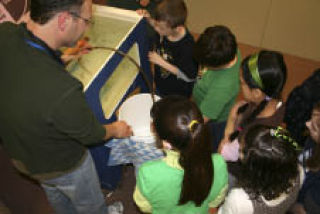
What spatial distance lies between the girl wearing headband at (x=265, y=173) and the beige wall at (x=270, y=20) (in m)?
1.81

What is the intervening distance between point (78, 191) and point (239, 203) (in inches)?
27.8

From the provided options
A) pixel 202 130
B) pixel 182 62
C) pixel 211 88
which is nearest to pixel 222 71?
pixel 211 88

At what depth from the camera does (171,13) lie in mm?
1650

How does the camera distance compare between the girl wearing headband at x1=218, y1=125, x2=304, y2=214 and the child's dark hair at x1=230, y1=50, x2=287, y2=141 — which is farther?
the child's dark hair at x1=230, y1=50, x2=287, y2=141

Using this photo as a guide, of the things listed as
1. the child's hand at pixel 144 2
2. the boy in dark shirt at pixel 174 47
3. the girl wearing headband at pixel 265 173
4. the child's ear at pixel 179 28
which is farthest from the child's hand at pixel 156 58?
the girl wearing headband at pixel 265 173

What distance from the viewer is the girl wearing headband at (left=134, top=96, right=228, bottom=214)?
1026mm

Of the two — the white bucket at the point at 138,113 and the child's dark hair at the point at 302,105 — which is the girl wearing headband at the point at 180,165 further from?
the white bucket at the point at 138,113

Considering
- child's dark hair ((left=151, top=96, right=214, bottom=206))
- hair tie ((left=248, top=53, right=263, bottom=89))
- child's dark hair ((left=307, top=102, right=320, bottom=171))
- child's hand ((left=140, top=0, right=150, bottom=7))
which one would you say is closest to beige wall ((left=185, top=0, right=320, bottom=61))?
child's hand ((left=140, top=0, right=150, bottom=7))

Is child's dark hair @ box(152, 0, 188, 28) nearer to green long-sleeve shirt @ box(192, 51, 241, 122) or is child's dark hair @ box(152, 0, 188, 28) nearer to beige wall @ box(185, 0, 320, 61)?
green long-sleeve shirt @ box(192, 51, 241, 122)

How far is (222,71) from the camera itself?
1.50 meters

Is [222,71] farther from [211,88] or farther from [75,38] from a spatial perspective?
[75,38]

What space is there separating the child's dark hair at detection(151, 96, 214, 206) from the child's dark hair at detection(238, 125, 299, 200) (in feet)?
0.43

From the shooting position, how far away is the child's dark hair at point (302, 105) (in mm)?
1336

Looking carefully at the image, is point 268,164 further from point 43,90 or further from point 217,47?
point 43,90
